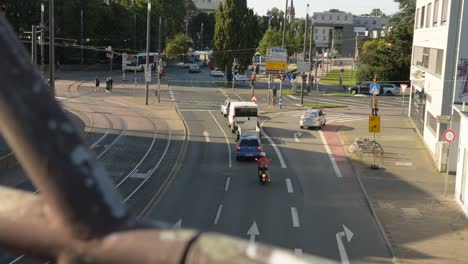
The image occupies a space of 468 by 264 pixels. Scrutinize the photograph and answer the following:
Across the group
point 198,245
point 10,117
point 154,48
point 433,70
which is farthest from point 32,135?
point 154,48

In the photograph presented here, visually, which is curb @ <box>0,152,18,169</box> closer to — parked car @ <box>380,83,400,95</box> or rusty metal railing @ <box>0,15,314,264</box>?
rusty metal railing @ <box>0,15,314,264</box>

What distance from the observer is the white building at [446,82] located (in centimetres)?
2534

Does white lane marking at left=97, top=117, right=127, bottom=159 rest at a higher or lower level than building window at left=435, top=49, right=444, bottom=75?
lower

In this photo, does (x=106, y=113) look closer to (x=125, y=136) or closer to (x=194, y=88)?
(x=125, y=136)

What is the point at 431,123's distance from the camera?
34469mm

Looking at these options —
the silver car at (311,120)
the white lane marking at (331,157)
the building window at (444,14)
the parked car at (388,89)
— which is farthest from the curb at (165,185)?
the parked car at (388,89)

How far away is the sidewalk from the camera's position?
1781cm

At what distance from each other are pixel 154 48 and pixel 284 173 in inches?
3398

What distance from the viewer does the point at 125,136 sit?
1469 inches

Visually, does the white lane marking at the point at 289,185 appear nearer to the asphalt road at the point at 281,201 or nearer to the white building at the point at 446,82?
the asphalt road at the point at 281,201

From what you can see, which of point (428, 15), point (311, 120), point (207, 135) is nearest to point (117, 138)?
point (207, 135)

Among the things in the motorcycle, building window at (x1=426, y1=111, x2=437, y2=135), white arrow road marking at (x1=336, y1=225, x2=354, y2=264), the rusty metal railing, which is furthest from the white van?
the rusty metal railing

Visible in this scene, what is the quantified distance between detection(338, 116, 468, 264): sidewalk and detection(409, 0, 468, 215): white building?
92 cm

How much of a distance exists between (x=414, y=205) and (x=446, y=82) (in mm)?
9836
